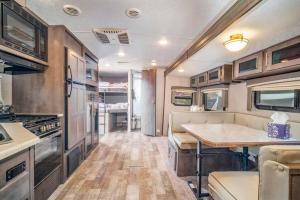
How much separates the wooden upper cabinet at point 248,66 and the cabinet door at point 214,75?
63 centimetres

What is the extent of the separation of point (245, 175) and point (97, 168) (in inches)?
95.3

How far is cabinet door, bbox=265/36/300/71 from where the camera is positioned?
217cm

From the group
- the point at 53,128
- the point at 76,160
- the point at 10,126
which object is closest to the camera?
the point at 10,126

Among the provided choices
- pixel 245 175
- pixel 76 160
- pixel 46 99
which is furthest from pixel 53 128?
pixel 245 175

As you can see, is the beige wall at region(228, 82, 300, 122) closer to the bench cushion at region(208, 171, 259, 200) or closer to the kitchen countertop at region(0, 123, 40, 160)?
the bench cushion at region(208, 171, 259, 200)

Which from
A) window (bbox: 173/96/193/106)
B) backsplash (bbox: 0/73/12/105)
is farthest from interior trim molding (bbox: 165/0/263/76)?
window (bbox: 173/96/193/106)

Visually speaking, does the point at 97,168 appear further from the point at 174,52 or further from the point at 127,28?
the point at 174,52

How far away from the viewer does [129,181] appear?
2.87 metres

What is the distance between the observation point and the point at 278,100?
112 inches

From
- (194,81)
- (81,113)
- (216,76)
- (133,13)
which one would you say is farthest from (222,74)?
(81,113)

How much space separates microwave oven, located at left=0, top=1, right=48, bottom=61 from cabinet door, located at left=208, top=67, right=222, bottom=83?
3215mm

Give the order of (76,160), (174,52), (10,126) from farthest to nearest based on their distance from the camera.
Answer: (174,52) → (76,160) → (10,126)

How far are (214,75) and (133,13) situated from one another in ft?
9.15

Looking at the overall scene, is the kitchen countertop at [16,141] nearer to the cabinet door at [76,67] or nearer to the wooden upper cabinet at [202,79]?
the cabinet door at [76,67]
